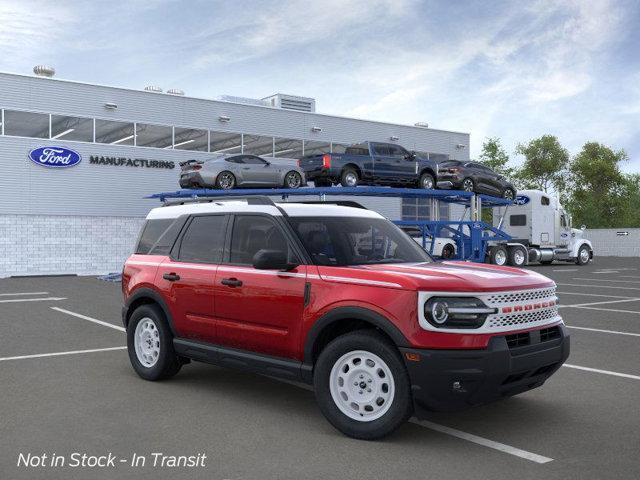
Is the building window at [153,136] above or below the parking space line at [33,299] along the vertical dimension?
above

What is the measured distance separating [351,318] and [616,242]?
50.4 metres

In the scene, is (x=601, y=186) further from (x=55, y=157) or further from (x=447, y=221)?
(x=55, y=157)

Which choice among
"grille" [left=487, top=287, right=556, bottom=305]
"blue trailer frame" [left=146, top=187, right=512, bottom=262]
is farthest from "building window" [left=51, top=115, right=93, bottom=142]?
"grille" [left=487, top=287, right=556, bottom=305]

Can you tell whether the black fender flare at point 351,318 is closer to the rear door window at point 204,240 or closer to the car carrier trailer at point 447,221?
→ the rear door window at point 204,240

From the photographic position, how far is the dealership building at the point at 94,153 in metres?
26.7

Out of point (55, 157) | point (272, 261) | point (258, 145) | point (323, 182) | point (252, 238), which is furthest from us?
point (258, 145)

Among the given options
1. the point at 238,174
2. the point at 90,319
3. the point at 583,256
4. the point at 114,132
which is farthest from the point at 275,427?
the point at 583,256

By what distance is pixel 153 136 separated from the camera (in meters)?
30.0

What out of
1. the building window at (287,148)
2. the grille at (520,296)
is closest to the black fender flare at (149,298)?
the grille at (520,296)

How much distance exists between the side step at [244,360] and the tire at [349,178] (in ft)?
52.0

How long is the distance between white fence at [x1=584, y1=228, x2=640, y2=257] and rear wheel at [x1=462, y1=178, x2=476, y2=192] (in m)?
29.6

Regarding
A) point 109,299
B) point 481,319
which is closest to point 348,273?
point 481,319

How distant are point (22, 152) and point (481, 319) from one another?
25665mm

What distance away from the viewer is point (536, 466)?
4.43 m
